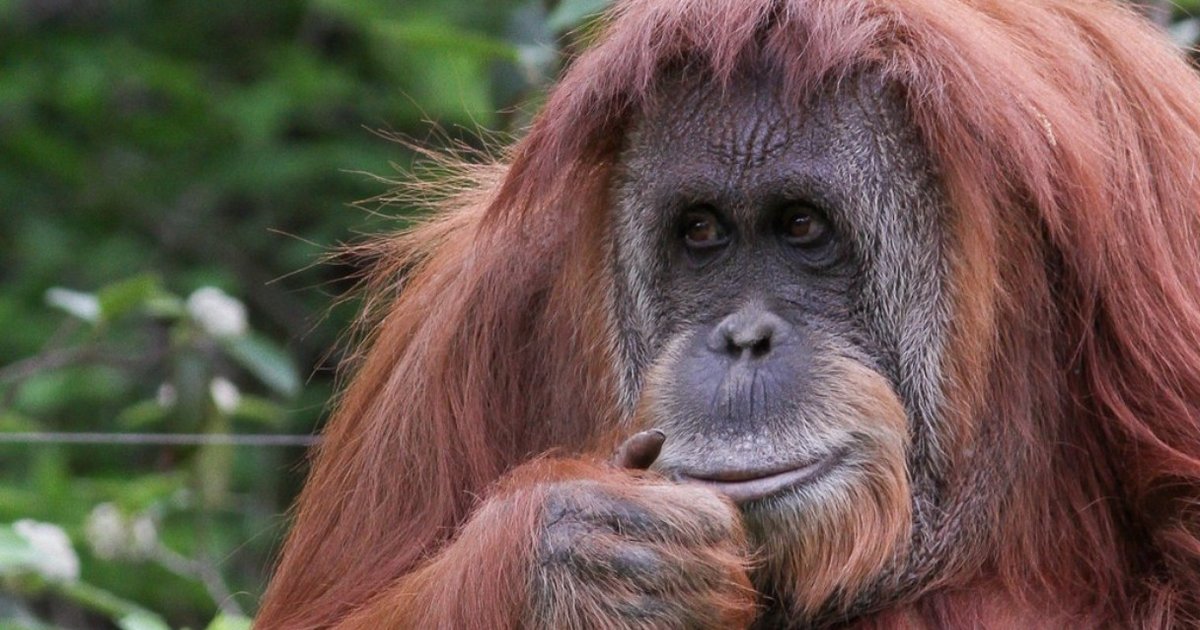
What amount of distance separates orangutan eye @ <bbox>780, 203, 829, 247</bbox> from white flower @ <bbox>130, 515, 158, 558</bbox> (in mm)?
2127

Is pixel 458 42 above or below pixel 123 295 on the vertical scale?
above

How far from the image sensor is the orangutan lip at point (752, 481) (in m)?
2.47

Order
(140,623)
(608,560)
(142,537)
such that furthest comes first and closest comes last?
(142,537) → (140,623) → (608,560)

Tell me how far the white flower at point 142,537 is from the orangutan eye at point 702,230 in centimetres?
198

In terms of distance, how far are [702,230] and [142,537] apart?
6.72ft

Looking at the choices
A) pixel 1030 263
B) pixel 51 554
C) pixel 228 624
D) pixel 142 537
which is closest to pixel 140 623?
pixel 228 624

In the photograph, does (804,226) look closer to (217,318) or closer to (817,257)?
(817,257)

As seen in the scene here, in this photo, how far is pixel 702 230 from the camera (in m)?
2.68

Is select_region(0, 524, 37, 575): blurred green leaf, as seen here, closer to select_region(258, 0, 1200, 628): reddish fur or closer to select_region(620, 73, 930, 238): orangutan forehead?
select_region(258, 0, 1200, 628): reddish fur

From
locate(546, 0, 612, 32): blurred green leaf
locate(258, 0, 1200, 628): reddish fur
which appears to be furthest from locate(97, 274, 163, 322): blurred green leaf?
locate(258, 0, 1200, 628): reddish fur

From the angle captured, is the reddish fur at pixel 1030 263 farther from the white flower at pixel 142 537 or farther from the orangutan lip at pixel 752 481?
the white flower at pixel 142 537

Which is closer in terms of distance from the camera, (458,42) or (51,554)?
(51,554)

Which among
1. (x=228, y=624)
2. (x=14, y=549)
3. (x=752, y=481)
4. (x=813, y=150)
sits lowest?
(x=228, y=624)

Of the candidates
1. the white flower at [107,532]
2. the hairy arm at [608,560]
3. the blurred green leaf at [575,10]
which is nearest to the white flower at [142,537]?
the white flower at [107,532]
